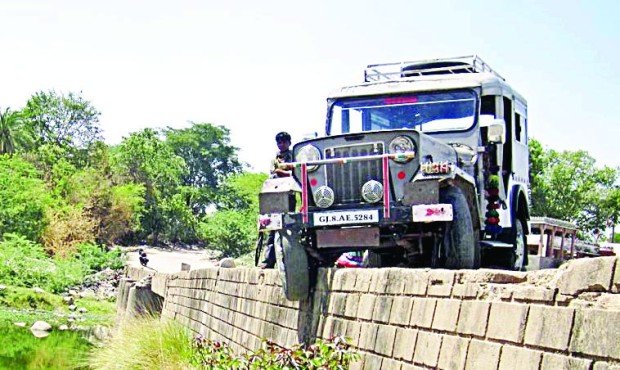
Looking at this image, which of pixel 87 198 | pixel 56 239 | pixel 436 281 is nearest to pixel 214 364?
pixel 436 281

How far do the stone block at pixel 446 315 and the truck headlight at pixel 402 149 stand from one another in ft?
10.7

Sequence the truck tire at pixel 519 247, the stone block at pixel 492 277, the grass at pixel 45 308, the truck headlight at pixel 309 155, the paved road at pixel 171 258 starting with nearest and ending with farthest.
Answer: the stone block at pixel 492 277
the truck headlight at pixel 309 155
the truck tire at pixel 519 247
the grass at pixel 45 308
the paved road at pixel 171 258

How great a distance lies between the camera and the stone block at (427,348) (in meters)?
5.82

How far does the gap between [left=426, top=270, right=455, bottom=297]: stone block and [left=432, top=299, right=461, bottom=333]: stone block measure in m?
0.07

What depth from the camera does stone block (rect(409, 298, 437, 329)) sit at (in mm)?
6078

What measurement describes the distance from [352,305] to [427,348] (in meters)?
1.81

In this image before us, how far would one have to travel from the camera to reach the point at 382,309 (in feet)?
22.9

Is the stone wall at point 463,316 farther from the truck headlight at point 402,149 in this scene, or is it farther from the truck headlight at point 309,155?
the truck headlight at point 402,149

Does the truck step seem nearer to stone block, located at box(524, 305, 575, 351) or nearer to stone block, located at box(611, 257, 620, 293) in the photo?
stone block, located at box(524, 305, 575, 351)

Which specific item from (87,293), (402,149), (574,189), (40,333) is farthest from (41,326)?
(574,189)

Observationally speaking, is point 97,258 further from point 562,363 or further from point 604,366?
point 604,366

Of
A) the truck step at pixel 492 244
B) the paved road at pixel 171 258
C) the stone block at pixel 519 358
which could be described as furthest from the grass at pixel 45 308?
the stone block at pixel 519 358

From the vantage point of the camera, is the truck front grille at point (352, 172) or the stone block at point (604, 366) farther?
the truck front grille at point (352, 172)

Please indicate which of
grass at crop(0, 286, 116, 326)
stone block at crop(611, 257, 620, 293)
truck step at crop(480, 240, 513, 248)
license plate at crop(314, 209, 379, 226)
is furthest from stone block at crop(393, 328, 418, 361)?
grass at crop(0, 286, 116, 326)
